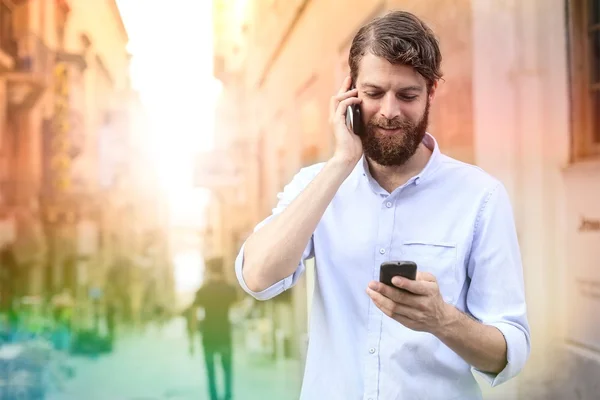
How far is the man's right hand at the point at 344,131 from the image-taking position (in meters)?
1.33

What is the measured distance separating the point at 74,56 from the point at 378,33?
1654 mm

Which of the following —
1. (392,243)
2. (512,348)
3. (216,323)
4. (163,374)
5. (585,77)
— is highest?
(585,77)

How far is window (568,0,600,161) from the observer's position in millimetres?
2447

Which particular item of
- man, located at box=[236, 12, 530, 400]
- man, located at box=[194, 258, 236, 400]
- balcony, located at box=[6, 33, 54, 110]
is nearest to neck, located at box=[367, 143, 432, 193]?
man, located at box=[236, 12, 530, 400]

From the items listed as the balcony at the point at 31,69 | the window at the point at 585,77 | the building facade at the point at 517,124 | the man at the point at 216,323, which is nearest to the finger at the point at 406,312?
the building facade at the point at 517,124

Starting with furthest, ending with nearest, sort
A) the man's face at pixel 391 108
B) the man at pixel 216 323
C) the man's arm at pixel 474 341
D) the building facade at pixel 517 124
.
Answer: the man at pixel 216 323 → the building facade at pixel 517 124 → the man's face at pixel 391 108 → the man's arm at pixel 474 341

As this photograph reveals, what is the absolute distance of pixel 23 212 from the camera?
2.54m

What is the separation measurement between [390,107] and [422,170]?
0.17m

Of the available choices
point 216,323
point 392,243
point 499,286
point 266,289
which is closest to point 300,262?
point 266,289

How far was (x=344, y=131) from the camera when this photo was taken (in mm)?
1361

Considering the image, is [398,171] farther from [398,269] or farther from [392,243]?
[398,269]

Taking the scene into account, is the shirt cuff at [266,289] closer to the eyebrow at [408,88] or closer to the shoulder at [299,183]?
the shoulder at [299,183]

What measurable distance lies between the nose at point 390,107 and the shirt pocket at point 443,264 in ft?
0.94

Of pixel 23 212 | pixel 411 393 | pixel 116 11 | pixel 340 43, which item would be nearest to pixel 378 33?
pixel 411 393
